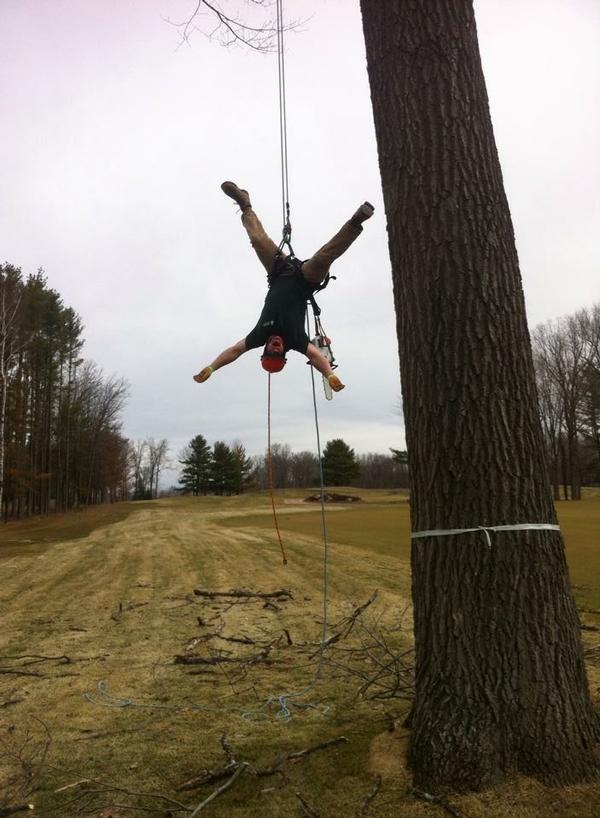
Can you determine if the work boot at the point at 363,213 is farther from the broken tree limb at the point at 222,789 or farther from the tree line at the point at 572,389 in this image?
the tree line at the point at 572,389

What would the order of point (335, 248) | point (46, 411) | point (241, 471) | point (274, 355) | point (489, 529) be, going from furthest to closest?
point (241, 471) < point (46, 411) < point (274, 355) < point (335, 248) < point (489, 529)

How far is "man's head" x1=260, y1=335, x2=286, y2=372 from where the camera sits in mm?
3814

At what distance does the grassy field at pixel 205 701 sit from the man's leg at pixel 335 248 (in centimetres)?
261

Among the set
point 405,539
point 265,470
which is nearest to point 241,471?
point 265,470

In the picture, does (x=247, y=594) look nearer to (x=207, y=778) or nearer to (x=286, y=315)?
(x=286, y=315)

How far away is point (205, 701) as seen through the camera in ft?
12.9

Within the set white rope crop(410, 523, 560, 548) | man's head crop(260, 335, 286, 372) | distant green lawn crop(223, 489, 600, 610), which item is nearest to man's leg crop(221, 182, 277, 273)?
man's head crop(260, 335, 286, 372)

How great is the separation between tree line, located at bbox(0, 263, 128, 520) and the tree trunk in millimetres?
22551

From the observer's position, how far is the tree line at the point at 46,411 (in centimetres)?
2531

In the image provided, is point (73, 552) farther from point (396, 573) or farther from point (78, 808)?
point (78, 808)

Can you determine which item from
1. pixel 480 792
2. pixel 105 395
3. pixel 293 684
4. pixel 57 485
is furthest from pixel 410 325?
pixel 105 395

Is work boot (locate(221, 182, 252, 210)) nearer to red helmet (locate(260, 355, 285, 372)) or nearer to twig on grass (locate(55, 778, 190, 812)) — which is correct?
red helmet (locate(260, 355, 285, 372))

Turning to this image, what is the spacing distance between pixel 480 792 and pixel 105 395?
45.0 metres

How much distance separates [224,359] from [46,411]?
3285cm
